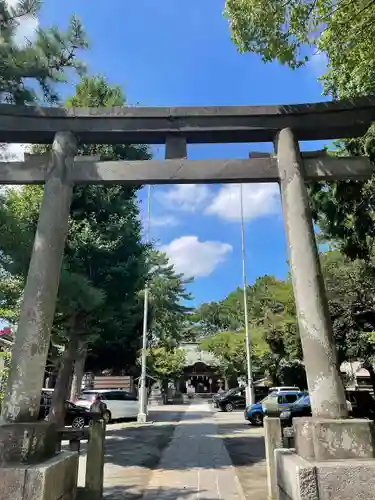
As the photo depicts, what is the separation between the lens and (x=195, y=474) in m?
8.44

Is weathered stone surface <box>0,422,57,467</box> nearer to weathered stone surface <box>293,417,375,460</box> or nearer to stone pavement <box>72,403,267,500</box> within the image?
weathered stone surface <box>293,417,375,460</box>

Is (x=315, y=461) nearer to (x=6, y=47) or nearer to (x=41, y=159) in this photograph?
(x=41, y=159)

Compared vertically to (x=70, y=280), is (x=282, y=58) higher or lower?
higher

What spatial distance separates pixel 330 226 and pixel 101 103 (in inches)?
321

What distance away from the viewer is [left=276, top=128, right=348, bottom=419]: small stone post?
4.56 m

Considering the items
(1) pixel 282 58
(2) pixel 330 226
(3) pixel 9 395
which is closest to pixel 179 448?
(2) pixel 330 226

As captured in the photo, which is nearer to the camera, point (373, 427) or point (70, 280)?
point (373, 427)

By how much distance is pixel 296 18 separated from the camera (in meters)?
6.87

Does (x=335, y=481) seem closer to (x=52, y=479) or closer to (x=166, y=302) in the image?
(x=52, y=479)

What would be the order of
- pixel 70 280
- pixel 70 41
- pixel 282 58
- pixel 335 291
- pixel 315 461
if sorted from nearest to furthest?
pixel 315 461
pixel 282 58
pixel 70 41
pixel 70 280
pixel 335 291

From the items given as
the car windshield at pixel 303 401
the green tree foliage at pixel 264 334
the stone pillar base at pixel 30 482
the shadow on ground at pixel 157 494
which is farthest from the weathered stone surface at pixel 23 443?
the green tree foliage at pixel 264 334

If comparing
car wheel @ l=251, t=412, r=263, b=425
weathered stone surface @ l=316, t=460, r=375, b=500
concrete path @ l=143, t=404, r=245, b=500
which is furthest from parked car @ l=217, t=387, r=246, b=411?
weathered stone surface @ l=316, t=460, r=375, b=500

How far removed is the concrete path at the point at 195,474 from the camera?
679 cm

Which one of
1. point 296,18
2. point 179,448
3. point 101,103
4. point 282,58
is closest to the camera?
point 296,18
